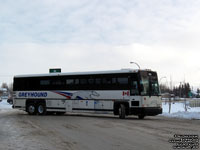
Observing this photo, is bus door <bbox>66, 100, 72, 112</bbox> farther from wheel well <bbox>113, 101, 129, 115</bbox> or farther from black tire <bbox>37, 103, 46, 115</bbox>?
wheel well <bbox>113, 101, 129, 115</bbox>

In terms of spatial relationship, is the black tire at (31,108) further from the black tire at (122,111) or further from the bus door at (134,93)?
the bus door at (134,93)

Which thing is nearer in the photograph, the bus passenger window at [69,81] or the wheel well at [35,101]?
the bus passenger window at [69,81]

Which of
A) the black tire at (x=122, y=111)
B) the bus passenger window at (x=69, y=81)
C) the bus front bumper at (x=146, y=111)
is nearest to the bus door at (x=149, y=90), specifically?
the bus front bumper at (x=146, y=111)

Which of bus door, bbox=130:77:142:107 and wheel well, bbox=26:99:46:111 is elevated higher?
bus door, bbox=130:77:142:107

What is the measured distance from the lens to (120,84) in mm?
22625

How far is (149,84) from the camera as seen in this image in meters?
22.0

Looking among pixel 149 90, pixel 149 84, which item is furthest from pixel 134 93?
pixel 149 84

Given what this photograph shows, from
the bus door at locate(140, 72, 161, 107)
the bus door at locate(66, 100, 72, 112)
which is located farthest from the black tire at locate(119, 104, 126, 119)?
the bus door at locate(66, 100, 72, 112)

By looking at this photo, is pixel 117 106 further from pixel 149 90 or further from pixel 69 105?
pixel 69 105

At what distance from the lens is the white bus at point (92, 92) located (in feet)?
71.5

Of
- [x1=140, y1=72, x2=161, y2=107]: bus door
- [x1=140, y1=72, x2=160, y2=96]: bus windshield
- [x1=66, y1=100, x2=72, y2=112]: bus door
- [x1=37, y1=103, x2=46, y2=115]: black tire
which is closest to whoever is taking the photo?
[x1=140, y1=72, x2=161, y2=107]: bus door

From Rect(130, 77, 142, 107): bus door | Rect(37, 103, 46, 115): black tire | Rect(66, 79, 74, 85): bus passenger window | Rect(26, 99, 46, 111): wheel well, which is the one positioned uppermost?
Rect(66, 79, 74, 85): bus passenger window

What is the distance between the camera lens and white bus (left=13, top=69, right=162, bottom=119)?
2180 cm

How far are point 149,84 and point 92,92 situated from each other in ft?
14.9
